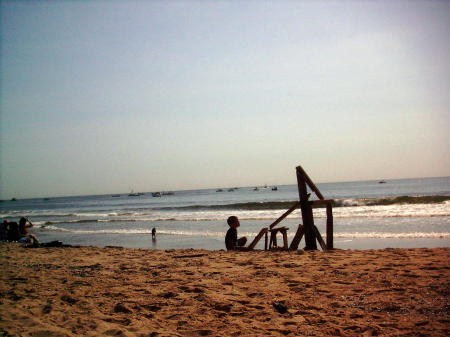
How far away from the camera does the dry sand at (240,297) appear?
4.46 metres

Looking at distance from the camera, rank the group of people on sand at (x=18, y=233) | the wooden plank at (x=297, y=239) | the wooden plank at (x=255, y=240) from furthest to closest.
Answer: the group of people on sand at (x=18, y=233)
the wooden plank at (x=255, y=240)
the wooden plank at (x=297, y=239)

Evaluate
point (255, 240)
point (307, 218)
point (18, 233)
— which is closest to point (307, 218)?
point (307, 218)

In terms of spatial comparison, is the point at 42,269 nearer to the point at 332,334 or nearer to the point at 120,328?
the point at 120,328

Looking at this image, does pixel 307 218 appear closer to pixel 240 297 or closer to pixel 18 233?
pixel 240 297

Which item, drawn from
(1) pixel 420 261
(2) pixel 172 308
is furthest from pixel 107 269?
(1) pixel 420 261

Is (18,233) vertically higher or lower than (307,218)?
lower

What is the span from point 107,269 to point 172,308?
4.09 metres

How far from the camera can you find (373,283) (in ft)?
20.3

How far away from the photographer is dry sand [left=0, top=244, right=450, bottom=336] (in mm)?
4465

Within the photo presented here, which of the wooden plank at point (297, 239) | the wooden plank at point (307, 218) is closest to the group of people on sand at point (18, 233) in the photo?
the wooden plank at point (297, 239)

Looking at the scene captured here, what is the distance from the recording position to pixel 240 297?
19.0 feet

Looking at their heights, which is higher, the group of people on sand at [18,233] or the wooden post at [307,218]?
the wooden post at [307,218]

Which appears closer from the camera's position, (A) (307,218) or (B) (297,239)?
(B) (297,239)

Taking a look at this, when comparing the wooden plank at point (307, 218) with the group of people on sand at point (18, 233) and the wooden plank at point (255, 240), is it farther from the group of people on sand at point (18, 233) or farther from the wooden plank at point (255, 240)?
the group of people on sand at point (18, 233)
